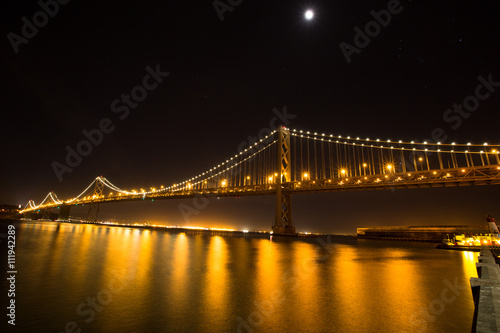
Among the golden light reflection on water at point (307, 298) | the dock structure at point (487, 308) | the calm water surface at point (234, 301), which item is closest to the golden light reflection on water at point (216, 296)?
the calm water surface at point (234, 301)

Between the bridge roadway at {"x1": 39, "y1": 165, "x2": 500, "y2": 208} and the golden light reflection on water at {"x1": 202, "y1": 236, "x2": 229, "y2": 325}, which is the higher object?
the bridge roadway at {"x1": 39, "y1": 165, "x2": 500, "y2": 208}

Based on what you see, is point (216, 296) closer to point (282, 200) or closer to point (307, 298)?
point (307, 298)

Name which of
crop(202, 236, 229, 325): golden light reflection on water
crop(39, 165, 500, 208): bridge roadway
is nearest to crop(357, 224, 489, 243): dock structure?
crop(39, 165, 500, 208): bridge roadway

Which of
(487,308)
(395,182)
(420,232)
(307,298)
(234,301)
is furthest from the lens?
(420,232)

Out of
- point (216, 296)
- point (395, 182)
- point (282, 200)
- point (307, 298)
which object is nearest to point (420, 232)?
point (395, 182)

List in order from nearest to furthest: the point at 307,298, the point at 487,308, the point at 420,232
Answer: the point at 487,308, the point at 307,298, the point at 420,232

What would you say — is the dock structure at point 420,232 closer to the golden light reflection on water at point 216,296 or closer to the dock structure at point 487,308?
the dock structure at point 487,308

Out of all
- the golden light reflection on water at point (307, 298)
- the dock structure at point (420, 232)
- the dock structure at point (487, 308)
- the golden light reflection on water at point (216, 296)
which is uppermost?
the dock structure at point (420, 232)

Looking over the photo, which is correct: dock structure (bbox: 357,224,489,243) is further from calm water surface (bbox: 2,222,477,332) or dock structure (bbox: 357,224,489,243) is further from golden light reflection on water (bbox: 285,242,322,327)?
golden light reflection on water (bbox: 285,242,322,327)

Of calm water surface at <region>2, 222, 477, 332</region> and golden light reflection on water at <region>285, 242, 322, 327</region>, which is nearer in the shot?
calm water surface at <region>2, 222, 477, 332</region>

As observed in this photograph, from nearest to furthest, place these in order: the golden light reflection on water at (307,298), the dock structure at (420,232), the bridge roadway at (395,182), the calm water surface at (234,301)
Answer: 1. the calm water surface at (234,301)
2. the golden light reflection on water at (307,298)
3. the bridge roadway at (395,182)
4. the dock structure at (420,232)

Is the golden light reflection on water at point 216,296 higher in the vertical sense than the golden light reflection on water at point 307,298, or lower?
lower

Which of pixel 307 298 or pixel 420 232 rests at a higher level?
pixel 420 232
